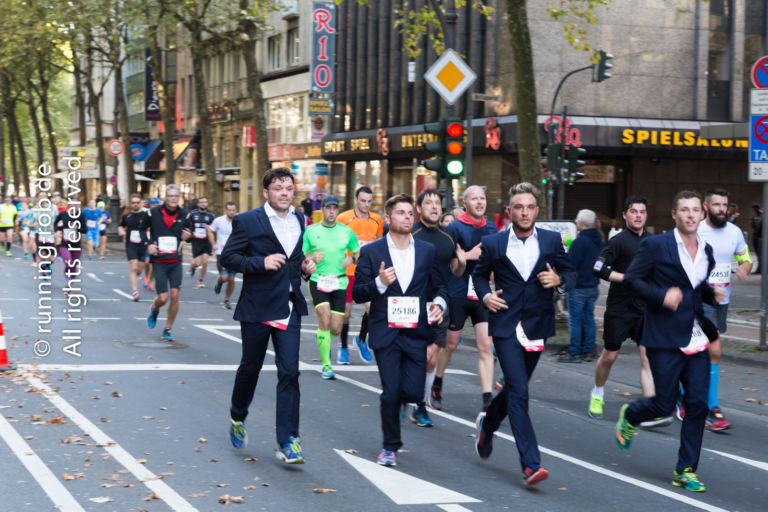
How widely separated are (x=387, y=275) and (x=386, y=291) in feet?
1.00

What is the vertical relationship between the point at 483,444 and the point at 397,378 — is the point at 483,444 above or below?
below

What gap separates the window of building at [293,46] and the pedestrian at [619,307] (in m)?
39.7

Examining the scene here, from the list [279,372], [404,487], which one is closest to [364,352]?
[279,372]

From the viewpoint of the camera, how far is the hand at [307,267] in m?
7.37

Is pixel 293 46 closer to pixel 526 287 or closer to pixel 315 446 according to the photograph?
pixel 315 446

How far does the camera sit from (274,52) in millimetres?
50969

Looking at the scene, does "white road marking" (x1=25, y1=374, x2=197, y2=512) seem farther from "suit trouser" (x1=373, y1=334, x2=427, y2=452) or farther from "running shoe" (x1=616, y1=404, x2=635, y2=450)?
"running shoe" (x1=616, y1=404, x2=635, y2=450)

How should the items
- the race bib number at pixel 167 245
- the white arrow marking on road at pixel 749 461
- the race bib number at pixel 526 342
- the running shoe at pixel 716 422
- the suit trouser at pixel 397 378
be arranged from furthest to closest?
1. the race bib number at pixel 167 245
2. the running shoe at pixel 716 422
3. the white arrow marking on road at pixel 749 461
4. the suit trouser at pixel 397 378
5. the race bib number at pixel 526 342

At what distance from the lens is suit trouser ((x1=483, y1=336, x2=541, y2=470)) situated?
6.75 m

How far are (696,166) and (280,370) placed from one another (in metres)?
30.6

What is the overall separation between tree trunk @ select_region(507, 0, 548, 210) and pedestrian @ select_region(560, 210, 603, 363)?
3622 mm

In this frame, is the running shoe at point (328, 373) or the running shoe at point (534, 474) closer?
the running shoe at point (534, 474)

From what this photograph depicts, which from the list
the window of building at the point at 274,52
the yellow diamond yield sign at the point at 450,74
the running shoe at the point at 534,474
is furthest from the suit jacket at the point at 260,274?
the window of building at the point at 274,52

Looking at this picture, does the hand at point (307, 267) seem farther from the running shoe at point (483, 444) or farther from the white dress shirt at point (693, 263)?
the white dress shirt at point (693, 263)
